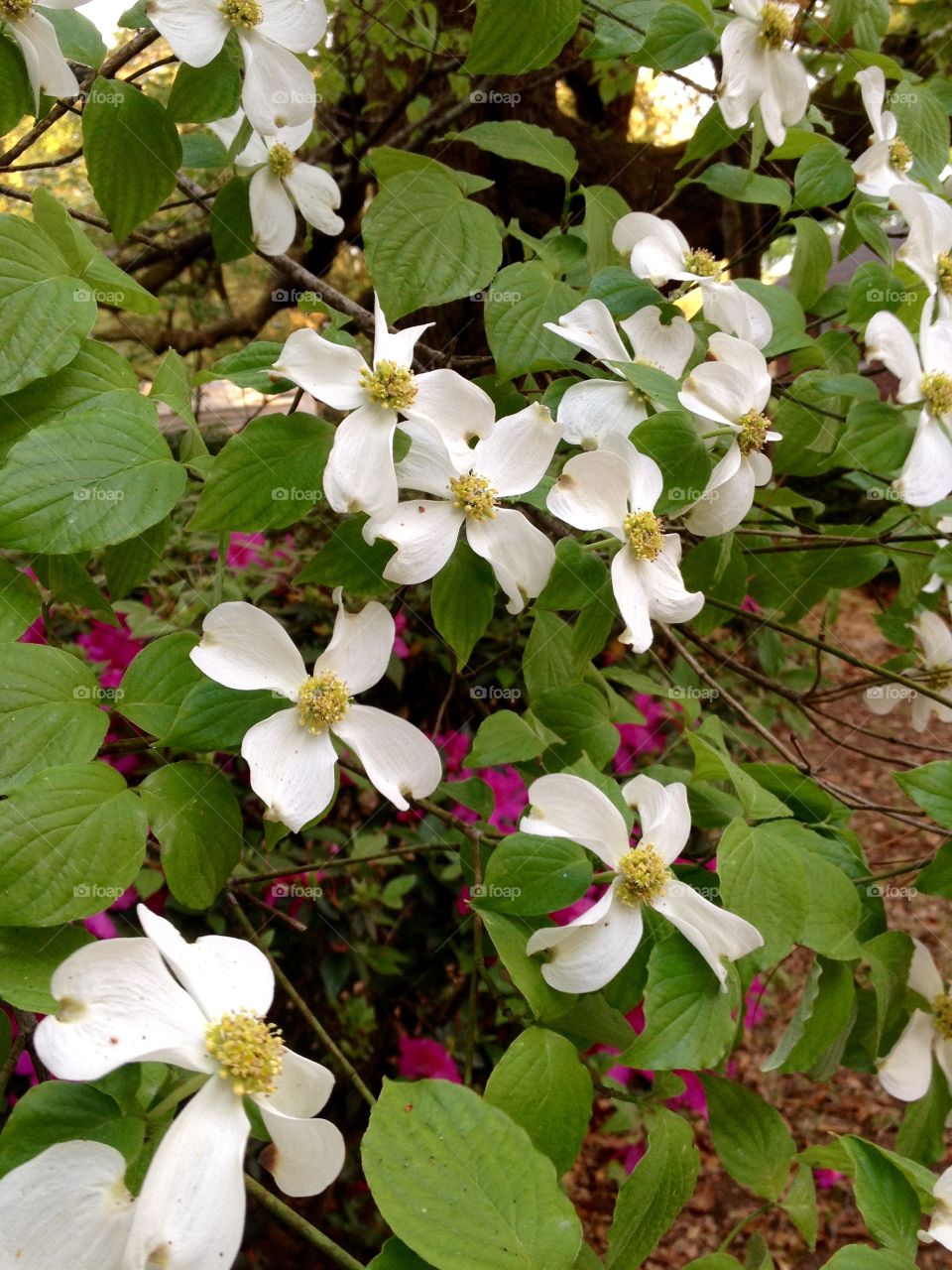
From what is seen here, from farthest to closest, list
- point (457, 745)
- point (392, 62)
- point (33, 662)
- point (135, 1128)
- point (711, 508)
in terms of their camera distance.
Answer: point (392, 62) → point (457, 745) → point (711, 508) → point (33, 662) → point (135, 1128)

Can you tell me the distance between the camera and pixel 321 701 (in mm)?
599

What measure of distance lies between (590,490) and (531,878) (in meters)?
0.27

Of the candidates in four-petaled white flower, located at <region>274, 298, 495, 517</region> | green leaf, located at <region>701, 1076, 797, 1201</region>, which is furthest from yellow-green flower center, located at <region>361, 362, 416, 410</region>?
green leaf, located at <region>701, 1076, 797, 1201</region>

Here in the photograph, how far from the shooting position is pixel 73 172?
2082mm

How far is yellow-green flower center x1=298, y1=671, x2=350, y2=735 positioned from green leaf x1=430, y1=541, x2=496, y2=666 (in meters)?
0.08

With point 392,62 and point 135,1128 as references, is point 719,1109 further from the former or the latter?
point 392,62

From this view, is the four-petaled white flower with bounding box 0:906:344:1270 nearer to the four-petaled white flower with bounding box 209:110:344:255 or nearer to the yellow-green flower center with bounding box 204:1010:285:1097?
the yellow-green flower center with bounding box 204:1010:285:1097

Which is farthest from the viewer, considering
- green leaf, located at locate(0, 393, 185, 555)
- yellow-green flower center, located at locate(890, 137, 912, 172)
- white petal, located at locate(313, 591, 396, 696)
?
yellow-green flower center, located at locate(890, 137, 912, 172)

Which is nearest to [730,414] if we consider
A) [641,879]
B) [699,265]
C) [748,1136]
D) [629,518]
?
[629,518]

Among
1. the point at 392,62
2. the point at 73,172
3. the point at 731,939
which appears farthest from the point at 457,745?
the point at 73,172

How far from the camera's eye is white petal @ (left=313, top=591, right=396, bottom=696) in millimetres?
619

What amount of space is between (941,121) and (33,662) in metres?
1.05

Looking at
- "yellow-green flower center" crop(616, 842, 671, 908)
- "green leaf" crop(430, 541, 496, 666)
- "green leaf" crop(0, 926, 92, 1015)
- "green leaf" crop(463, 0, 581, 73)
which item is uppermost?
"green leaf" crop(463, 0, 581, 73)

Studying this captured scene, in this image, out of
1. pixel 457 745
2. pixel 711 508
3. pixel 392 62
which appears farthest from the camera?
pixel 392 62
